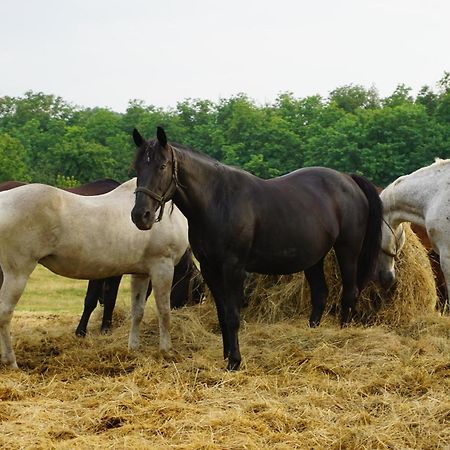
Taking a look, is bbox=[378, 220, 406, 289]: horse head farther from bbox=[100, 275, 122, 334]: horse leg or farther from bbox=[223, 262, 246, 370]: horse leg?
bbox=[100, 275, 122, 334]: horse leg

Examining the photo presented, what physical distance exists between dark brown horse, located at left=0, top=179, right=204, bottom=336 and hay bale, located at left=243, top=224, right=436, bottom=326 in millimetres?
820

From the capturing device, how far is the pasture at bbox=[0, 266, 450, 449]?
3674 millimetres

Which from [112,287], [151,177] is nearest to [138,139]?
[151,177]

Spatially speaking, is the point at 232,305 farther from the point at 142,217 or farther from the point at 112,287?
the point at 112,287

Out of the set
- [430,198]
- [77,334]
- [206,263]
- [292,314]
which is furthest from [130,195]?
[430,198]

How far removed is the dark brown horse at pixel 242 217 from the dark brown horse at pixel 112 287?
5.68ft

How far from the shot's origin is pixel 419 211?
6445 millimetres

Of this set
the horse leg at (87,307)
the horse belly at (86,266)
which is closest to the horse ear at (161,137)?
the horse belly at (86,266)

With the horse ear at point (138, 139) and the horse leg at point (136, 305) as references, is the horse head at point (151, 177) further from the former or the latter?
the horse leg at point (136, 305)

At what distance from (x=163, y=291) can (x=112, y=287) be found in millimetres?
1394

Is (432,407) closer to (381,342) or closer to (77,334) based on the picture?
(381,342)

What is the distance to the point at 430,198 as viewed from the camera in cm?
627

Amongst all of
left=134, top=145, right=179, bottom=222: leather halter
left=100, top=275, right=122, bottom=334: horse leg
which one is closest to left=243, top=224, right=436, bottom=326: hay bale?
left=100, top=275, right=122, bottom=334: horse leg

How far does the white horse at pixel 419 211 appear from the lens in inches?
236
